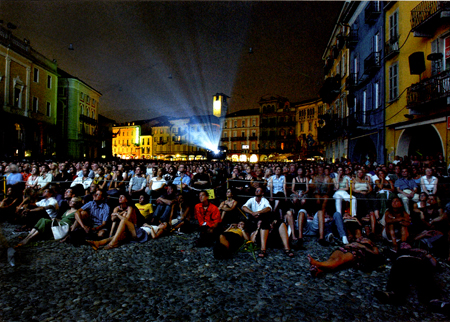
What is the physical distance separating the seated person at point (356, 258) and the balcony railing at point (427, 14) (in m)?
10.8

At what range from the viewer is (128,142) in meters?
92.0

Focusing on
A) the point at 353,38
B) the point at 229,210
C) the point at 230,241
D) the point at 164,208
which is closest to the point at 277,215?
the point at 229,210

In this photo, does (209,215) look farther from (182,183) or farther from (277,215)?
(182,183)

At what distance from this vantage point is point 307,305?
427 centimetres

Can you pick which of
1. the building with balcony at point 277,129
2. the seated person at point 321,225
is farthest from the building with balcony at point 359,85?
the building with balcony at point 277,129

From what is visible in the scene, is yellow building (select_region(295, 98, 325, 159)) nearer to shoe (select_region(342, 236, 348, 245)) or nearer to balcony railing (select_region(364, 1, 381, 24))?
balcony railing (select_region(364, 1, 381, 24))

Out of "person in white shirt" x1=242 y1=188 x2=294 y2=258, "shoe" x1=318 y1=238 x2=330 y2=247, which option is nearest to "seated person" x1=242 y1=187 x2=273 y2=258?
"person in white shirt" x1=242 y1=188 x2=294 y2=258

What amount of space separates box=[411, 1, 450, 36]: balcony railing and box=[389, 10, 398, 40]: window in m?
2.13

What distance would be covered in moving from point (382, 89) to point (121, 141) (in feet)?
284

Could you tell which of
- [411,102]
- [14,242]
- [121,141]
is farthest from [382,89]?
[121,141]

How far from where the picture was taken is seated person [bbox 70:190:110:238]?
290 inches

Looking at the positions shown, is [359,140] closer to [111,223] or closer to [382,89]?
A: [382,89]

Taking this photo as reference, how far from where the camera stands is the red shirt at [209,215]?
770cm

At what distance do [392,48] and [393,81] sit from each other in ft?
5.67
